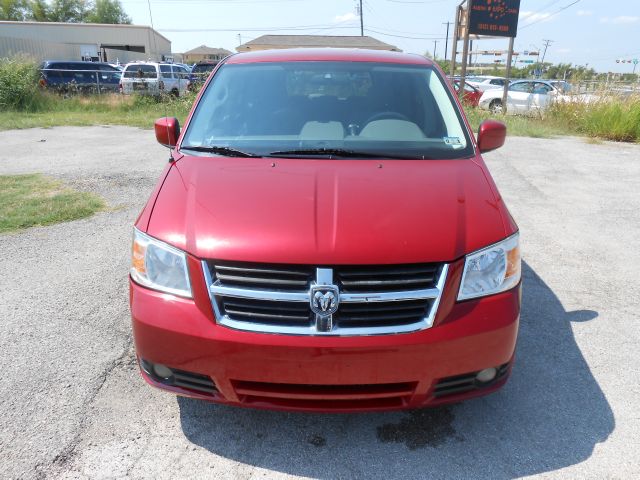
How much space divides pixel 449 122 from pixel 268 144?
1.21m

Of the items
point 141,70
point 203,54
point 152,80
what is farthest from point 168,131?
point 203,54

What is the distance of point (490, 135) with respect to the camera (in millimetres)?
3332

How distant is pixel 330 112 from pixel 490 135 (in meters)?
1.09

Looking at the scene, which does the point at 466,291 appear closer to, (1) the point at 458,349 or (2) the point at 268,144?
(1) the point at 458,349

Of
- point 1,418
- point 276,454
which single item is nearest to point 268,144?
point 276,454

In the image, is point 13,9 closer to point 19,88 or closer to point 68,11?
point 68,11

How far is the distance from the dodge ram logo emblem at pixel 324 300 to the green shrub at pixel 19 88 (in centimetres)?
1749

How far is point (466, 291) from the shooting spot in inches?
84.0

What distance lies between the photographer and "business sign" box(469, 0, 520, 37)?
48.6 feet

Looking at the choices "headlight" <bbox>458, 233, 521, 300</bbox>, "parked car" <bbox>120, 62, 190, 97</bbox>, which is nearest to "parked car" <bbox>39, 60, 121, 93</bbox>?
"parked car" <bbox>120, 62, 190, 97</bbox>

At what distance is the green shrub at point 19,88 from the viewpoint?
15820mm

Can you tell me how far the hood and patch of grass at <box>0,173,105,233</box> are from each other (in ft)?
11.4

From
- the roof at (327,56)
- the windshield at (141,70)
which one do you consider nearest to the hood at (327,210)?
the roof at (327,56)

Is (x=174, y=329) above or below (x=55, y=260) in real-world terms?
above
